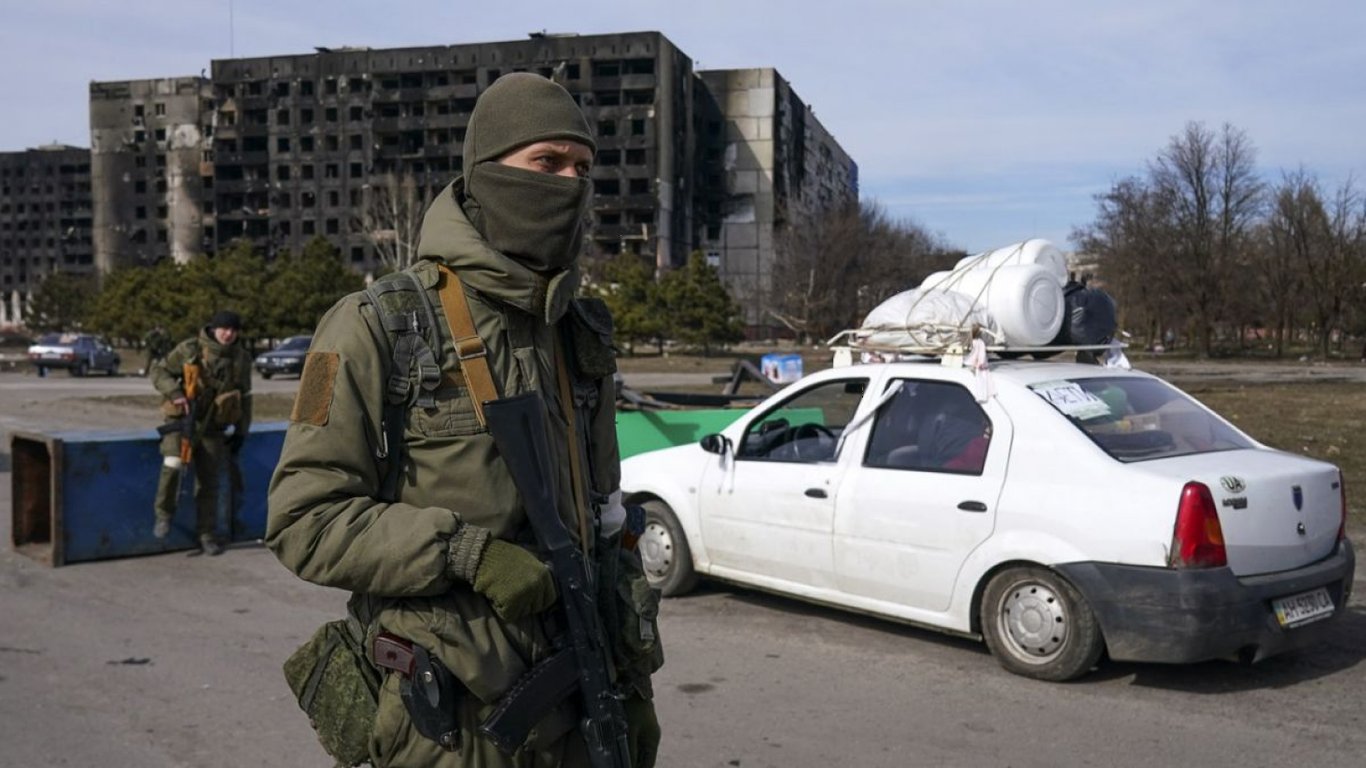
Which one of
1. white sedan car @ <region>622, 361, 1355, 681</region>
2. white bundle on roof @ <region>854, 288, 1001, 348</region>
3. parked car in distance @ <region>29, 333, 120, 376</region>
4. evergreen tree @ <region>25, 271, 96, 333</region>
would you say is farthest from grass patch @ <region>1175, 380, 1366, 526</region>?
evergreen tree @ <region>25, 271, 96, 333</region>

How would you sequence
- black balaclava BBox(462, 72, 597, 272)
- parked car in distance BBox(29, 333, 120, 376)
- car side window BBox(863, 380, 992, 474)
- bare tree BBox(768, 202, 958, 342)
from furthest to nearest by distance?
bare tree BBox(768, 202, 958, 342) → parked car in distance BBox(29, 333, 120, 376) → car side window BBox(863, 380, 992, 474) → black balaclava BBox(462, 72, 597, 272)

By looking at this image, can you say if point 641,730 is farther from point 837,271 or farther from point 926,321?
point 837,271

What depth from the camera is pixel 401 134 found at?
105 meters

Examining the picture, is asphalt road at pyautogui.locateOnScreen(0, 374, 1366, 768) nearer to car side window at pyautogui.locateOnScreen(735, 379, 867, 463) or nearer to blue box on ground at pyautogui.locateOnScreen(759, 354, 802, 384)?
car side window at pyautogui.locateOnScreen(735, 379, 867, 463)

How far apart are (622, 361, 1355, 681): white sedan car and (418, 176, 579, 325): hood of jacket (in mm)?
3931

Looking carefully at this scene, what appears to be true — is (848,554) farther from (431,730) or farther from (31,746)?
(431,730)

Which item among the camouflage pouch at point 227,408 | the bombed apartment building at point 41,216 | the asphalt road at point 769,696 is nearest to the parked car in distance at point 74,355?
the camouflage pouch at point 227,408

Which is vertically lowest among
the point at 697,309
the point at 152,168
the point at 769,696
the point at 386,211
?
the point at 769,696

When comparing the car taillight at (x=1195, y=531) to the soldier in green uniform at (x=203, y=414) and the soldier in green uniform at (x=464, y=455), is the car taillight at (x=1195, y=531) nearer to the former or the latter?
the soldier in green uniform at (x=464, y=455)

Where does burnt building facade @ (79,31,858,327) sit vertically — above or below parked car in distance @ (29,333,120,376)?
above

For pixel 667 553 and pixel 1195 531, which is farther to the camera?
pixel 667 553

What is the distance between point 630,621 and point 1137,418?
4.51 metres

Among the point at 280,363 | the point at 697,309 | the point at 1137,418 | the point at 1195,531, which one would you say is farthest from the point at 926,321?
the point at 697,309

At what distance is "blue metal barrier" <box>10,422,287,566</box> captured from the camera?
8.79m
